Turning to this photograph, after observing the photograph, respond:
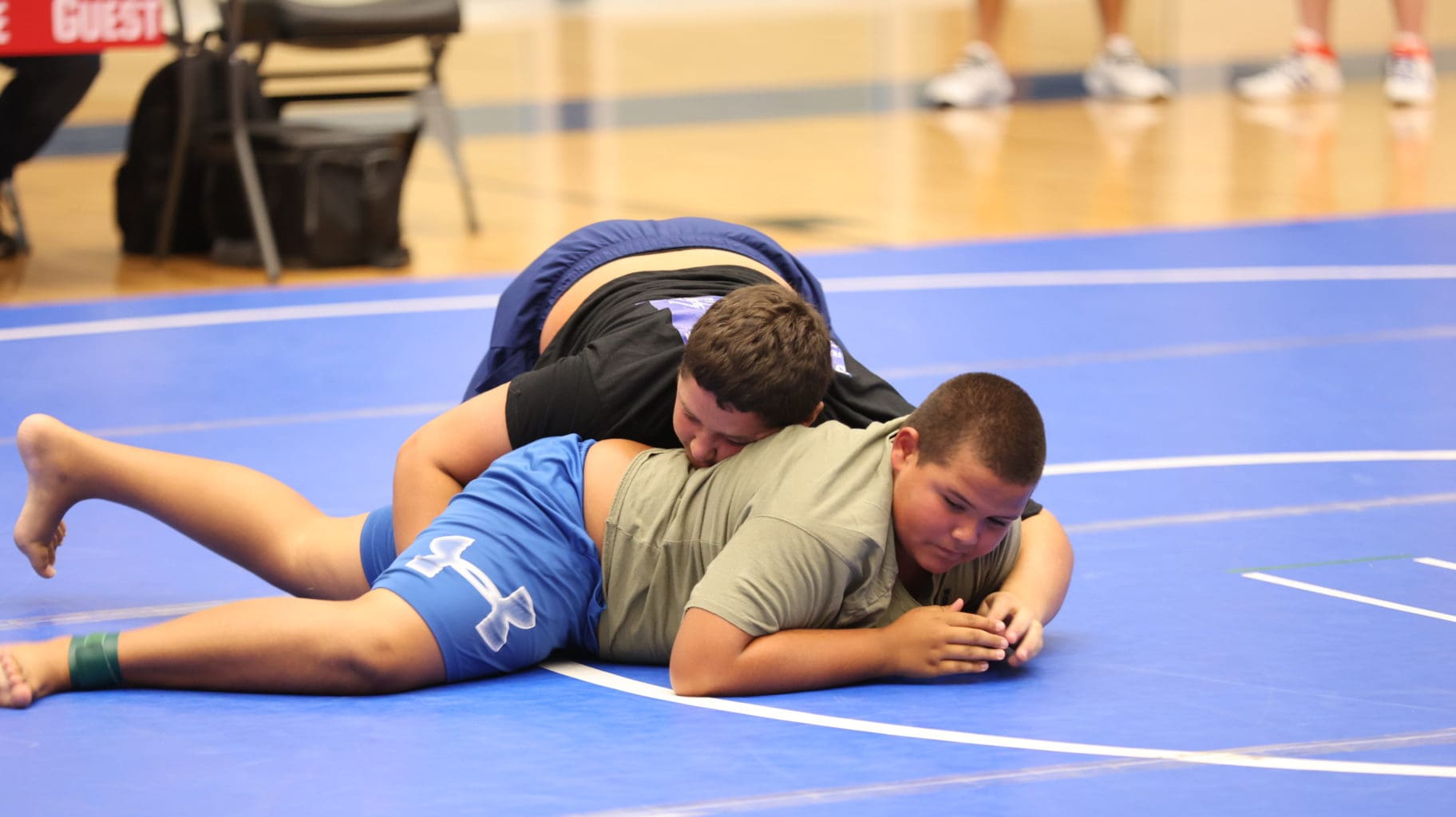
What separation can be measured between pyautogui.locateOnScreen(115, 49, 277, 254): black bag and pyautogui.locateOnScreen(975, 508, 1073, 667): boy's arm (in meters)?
3.72

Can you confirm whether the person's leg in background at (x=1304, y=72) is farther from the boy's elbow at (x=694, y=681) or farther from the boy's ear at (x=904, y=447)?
the boy's elbow at (x=694, y=681)

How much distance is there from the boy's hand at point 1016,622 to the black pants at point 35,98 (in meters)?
3.87

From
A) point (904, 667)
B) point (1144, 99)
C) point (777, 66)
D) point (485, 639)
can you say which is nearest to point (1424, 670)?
point (904, 667)

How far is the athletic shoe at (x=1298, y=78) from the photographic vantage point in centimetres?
913

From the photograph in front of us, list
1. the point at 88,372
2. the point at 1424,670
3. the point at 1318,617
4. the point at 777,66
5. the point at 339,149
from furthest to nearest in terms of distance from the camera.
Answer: the point at 777,66 < the point at 339,149 < the point at 88,372 < the point at 1318,617 < the point at 1424,670

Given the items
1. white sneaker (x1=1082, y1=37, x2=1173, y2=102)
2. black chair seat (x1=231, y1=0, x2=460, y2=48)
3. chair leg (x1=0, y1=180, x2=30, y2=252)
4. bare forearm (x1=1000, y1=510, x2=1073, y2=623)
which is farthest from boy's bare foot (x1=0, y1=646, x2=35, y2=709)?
white sneaker (x1=1082, y1=37, x2=1173, y2=102)

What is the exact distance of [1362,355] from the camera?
13.3 ft

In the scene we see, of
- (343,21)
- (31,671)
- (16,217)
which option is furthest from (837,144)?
(31,671)

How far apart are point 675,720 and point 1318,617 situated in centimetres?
93

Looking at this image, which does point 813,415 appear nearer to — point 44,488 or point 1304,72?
point 44,488

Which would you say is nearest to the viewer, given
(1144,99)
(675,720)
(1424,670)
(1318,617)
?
(675,720)

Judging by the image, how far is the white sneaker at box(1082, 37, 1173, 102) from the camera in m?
9.29

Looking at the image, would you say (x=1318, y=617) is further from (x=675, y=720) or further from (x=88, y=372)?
(x=88, y=372)

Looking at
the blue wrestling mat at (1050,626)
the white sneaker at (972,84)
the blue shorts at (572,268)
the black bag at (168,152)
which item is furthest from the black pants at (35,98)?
the white sneaker at (972,84)
